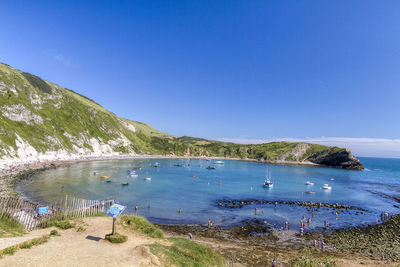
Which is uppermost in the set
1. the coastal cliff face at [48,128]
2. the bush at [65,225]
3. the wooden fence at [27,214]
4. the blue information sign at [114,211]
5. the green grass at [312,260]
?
the coastal cliff face at [48,128]

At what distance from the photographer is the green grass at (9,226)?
860 inches

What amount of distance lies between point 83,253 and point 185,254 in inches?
353

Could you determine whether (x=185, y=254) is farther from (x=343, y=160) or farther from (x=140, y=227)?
(x=343, y=160)

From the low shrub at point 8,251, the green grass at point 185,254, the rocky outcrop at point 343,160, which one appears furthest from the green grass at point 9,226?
the rocky outcrop at point 343,160

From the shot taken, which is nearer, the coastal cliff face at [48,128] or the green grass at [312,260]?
the green grass at [312,260]

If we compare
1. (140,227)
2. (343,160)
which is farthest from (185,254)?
(343,160)

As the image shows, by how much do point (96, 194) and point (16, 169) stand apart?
4564cm

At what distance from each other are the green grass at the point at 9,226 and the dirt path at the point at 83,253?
11.5ft

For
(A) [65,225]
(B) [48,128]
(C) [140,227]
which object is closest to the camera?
(A) [65,225]

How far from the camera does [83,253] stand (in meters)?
17.5

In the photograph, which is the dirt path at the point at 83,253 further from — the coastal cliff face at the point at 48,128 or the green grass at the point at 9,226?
the coastal cliff face at the point at 48,128

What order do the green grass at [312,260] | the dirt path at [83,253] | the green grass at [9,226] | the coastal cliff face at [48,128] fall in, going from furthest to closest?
the coastal cliff face at [48,128]
the green grass at [312,260]
the green grass at [9,226]
the dirt path at [83,253]

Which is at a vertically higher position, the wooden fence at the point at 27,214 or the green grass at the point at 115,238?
the green grass at the point at 115,238

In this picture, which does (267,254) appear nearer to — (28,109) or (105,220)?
(105,220)
